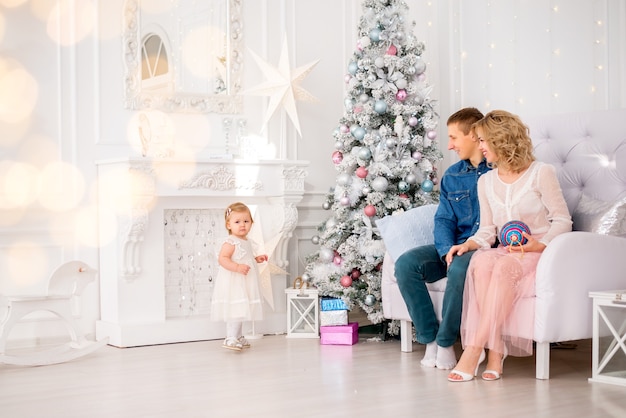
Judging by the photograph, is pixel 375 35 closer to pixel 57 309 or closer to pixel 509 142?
pixel 509 142

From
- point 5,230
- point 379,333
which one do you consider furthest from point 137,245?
point 379,333

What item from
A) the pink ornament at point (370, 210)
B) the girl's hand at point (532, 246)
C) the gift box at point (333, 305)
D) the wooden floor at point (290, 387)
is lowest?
the wooden floor at point (290, 387)

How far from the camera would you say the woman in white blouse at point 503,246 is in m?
3.04

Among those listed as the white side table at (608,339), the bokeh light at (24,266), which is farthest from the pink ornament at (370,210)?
the bokeh light at (24,266)

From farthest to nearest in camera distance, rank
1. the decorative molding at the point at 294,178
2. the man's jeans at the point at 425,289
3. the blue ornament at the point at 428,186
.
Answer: the decorative molding at the point at 294,178 < the blue ornament at the point at 428,186 < the man's jeans at the point at 425,289

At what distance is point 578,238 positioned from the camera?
9.96 feet

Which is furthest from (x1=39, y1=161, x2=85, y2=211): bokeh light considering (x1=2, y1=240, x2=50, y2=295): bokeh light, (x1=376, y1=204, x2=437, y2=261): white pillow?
(x1=376, y1=204, x2=437, y2=261): white pillow

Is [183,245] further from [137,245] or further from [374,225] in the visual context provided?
[374,225]

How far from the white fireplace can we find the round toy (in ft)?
5.14

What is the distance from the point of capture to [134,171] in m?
3.97

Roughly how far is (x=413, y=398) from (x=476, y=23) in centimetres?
277

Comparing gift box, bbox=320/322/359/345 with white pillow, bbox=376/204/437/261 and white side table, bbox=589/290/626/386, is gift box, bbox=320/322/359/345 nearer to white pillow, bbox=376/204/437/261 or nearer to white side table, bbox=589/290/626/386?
white pillow, bbox=376/204/437/261

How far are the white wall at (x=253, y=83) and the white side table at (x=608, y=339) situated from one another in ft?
4.13

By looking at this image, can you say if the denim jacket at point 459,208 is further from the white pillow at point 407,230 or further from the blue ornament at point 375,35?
the blue ornament at point 375,35
